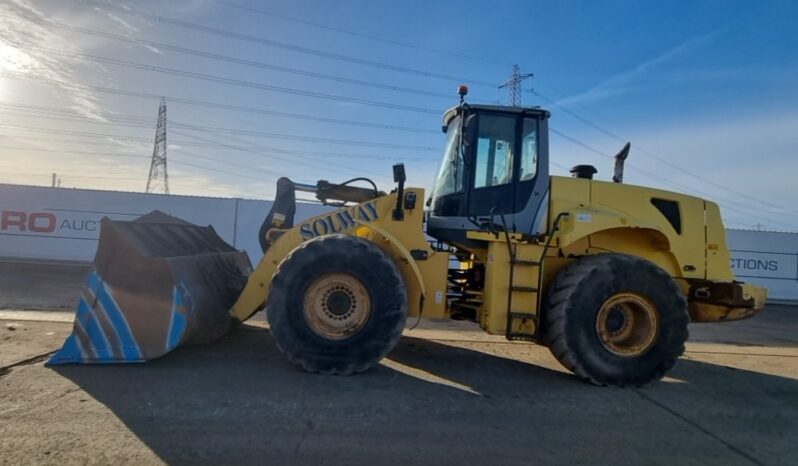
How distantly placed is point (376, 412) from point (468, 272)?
243 centimetres

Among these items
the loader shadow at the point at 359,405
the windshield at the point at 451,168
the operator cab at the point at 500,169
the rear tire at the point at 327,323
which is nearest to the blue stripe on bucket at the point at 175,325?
the loader shadow at the point at 359,405

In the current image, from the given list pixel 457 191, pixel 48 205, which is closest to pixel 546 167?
pixel 457 191

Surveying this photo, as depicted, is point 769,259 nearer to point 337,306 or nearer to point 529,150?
point 529,150

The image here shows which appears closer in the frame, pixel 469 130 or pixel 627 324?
pixel 627 324

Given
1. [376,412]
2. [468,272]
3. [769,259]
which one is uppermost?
[769,259]

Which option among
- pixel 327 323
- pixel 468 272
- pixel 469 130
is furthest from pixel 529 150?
pixel 327 323

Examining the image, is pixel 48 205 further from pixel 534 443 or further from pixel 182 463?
pixel 534 443

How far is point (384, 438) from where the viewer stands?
3631 millimetres

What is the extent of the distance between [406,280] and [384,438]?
80.3 inches

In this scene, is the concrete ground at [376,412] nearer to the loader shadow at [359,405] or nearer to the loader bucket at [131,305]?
the loader shadow at [359,405]

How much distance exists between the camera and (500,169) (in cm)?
591

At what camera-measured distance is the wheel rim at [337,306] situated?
5.06m

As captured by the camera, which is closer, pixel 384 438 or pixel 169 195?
pixel 384 438

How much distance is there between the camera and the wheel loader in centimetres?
502
